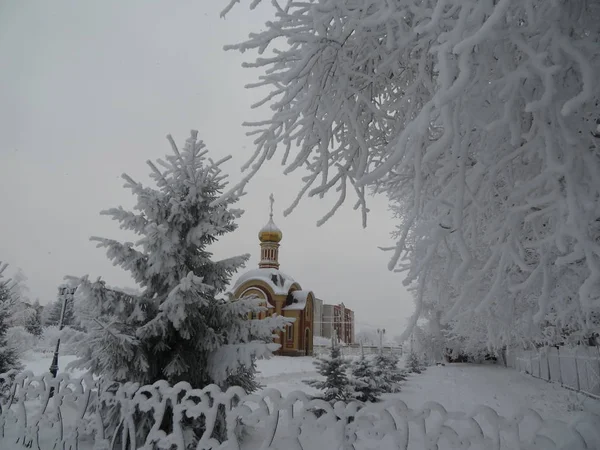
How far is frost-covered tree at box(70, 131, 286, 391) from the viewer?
581cm

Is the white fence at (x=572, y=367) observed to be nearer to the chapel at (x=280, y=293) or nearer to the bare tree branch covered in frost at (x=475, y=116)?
the bare tree branch covered in frost at (x=475, y=116)

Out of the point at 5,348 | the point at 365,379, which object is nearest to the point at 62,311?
the point at 5,348

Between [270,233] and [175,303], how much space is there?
2818 cm

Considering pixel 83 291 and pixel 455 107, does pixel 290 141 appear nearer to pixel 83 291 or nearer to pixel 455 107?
pixel 455 107

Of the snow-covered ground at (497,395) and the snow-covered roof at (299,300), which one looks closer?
the snow-covered ground at (497,395)

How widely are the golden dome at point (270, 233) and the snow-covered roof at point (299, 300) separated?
5.29 metres

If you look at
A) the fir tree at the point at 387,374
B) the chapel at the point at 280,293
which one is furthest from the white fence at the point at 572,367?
the chapel at the point at 280,293

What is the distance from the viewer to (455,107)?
155 centimetres

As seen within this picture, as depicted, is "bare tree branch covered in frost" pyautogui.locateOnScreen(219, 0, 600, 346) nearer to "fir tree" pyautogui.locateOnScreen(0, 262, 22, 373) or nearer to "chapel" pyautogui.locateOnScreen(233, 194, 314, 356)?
"fir tree" pyautogui.locateOnScreen(0, 262, 22, 373)

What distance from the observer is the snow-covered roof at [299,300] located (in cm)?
3093

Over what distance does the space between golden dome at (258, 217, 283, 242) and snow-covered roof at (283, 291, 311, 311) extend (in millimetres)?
5291

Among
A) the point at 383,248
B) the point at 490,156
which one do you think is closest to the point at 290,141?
the point at 383,248

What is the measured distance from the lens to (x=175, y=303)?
580 centimetres

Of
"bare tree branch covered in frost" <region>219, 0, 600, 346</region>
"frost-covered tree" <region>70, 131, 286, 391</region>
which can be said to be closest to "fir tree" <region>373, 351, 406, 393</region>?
"frost-covered tree" <region>70, 131, 286, 391</region>
